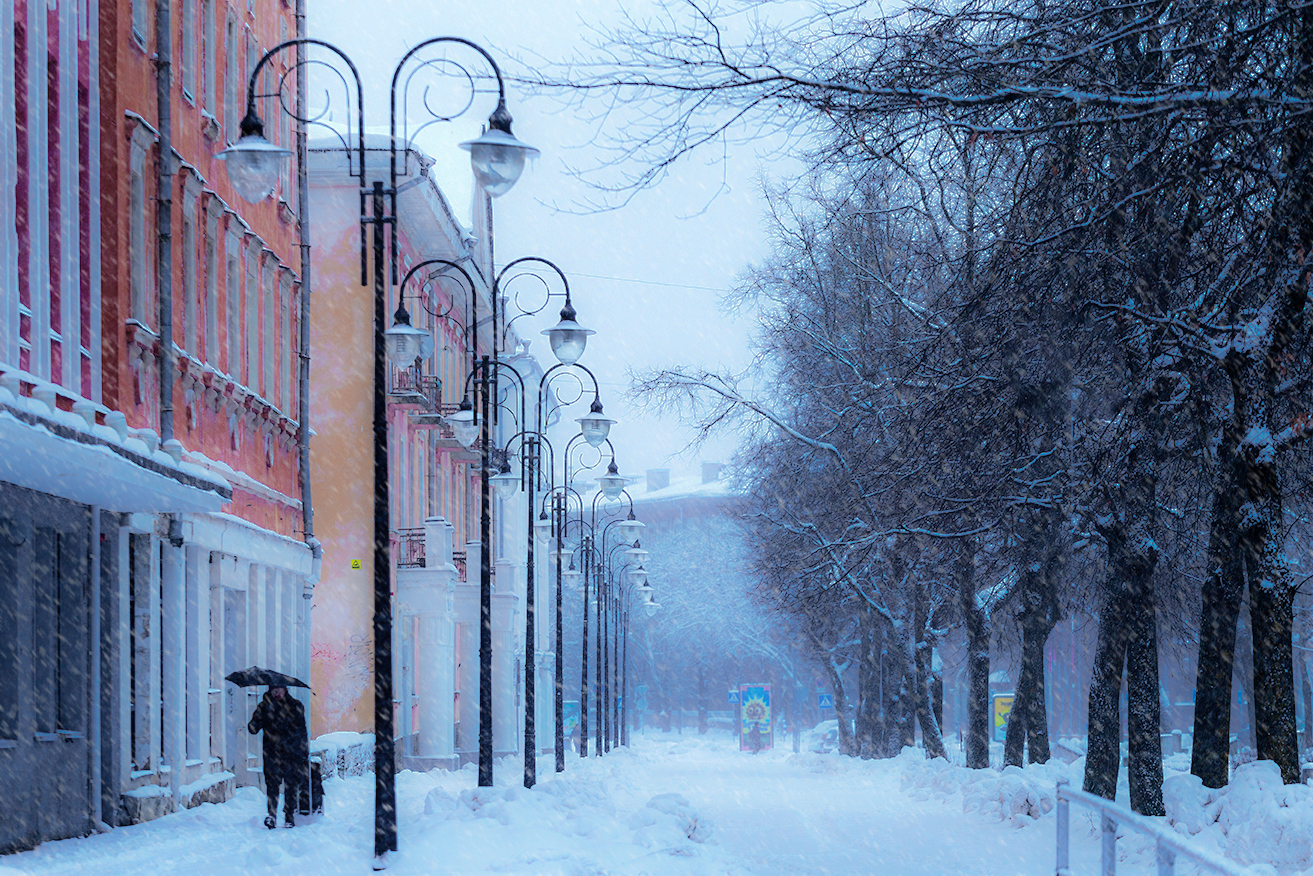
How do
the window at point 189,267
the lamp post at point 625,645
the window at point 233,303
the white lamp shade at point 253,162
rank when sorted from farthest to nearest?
the lamp post at point 625,645, the window at point 233,303, the window at point 189,267, the white lamp shade at point 253,162

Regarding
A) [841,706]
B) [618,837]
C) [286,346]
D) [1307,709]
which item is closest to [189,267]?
[286,346]

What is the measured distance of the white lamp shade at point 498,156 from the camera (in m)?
13.1

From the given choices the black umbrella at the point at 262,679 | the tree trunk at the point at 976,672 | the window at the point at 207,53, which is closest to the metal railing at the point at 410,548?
the tree trunk at the point at 976,672

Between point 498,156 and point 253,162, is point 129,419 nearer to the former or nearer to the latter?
point 253,162

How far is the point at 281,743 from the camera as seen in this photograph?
58.6 ft

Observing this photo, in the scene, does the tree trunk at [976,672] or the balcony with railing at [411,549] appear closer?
the tree trunk at [976,672]

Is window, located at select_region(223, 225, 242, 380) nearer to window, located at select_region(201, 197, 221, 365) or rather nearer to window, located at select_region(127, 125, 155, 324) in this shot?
window, located at select_region(201, 197, 221, 365)

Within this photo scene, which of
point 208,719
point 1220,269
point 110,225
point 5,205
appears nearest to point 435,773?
point 208,719

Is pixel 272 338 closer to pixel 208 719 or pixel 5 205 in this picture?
pixel 208 719

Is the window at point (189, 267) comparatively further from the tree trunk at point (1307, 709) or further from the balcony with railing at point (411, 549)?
the tree trunk at point (1307, 709)

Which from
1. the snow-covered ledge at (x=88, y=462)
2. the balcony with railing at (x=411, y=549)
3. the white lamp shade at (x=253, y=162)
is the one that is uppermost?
the white lamp shade at (x=253, y=162)

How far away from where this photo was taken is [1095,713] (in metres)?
18.3

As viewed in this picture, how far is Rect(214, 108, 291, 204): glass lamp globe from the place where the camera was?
12.9m

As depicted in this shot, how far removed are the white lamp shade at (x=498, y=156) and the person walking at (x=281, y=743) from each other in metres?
7.34
